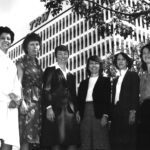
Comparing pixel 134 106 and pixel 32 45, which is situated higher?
pixel 32 45

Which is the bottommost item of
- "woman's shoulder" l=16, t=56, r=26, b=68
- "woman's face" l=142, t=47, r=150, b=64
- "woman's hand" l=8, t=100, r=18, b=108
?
"woman's hand" l=8, t=100, r=18, b=108

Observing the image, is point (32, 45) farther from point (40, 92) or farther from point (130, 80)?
point (130, 80)

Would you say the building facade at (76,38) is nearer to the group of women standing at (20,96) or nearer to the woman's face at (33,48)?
the woman's face at (33,48)

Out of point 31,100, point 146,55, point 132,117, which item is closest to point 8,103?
point 31,100

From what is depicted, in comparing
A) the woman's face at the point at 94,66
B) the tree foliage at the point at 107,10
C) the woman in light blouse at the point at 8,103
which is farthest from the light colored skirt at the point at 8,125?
the tree foliage at the point at 107,10

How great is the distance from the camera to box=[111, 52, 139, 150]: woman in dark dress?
22.1 ft

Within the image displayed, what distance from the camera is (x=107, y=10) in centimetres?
988

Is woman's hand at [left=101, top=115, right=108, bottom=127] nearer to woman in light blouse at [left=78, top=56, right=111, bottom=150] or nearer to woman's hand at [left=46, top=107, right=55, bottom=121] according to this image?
woman in light blouse at [left=78, top=56, right=111, bottom=150]

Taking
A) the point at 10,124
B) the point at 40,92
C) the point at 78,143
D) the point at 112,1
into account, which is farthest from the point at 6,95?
the point at 112,1

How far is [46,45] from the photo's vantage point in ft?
302

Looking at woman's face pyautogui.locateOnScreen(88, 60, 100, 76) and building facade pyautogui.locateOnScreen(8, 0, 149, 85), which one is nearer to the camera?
woman's face pyautogui.locateOnScreen(88, 60, 100, 76)

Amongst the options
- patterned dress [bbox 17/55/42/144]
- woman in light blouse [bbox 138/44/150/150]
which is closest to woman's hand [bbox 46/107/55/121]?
patterned dress [bbox 17/55/42/144]

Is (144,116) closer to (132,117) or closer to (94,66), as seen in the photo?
(132,117)

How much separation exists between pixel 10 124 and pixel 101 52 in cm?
6875
